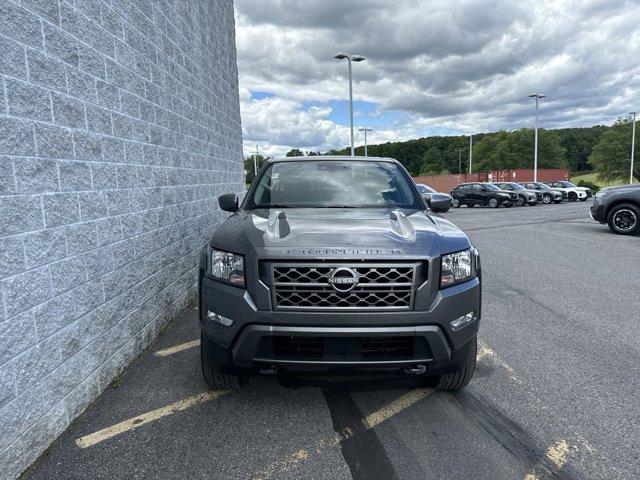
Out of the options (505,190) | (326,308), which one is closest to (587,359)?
(326,308)

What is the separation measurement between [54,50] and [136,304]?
6.82 feet

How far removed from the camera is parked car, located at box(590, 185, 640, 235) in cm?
1148

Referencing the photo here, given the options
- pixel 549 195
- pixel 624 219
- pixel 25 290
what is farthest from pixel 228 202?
pixel 549 195

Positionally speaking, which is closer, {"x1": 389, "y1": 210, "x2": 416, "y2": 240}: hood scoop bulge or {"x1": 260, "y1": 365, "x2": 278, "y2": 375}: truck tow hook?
{"x1": 260, "y1": 365, "x2": 278, "y2": 375}: truck tow hook

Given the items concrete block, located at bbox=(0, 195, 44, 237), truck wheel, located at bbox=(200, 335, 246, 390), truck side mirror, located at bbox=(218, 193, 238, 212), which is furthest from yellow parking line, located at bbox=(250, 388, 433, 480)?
truck side mirror, located at bbox=(218, 193, 238, 212)

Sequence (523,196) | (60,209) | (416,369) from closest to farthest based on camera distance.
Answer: (416,369) < (60,209) < (523,196)

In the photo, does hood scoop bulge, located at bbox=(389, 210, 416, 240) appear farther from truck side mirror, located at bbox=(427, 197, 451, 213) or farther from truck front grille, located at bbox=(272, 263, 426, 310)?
truck side mirror, located at bbox=(427, 197, 451, 213)

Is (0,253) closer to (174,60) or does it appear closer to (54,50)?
(54,50)

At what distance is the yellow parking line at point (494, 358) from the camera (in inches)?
135

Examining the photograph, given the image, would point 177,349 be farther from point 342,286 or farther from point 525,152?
point 525,152

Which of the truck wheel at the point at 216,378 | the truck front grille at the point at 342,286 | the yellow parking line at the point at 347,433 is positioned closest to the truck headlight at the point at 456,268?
the truck front grille at the point at 342,286

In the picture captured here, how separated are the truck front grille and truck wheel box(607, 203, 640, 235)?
11904 mm

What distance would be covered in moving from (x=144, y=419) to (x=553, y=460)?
2476 mm

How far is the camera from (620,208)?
38.7 ft
